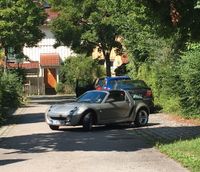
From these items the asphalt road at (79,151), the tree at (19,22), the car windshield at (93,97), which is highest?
the tree at (19,22)

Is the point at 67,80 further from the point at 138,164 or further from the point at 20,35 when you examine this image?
the point at 138,164

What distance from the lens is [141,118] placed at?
21828mm

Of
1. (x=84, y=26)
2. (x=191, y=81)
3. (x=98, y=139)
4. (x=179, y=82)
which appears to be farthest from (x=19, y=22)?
(x=98, y=139)

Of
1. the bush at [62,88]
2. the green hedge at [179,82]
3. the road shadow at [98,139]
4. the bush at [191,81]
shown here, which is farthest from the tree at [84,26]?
the road shadow at [98,139]

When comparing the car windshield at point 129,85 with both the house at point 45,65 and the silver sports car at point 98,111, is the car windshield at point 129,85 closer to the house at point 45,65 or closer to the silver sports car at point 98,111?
the silver sports car at point 98,111

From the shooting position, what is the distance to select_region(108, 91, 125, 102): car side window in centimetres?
2153

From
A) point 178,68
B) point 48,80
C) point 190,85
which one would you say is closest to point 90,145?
point 190,85

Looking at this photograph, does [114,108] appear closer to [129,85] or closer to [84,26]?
[129,85]

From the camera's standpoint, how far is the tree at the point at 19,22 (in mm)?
35531

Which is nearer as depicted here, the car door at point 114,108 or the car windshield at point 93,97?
the car door at point 114,108

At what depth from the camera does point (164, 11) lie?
39.1 ft

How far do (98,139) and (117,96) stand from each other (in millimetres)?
4619

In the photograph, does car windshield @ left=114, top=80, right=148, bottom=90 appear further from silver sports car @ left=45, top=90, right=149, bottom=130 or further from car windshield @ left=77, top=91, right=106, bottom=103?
car windshield @ left=77, top=91, right=106, bottom=103

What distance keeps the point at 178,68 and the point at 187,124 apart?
4.72 metres
